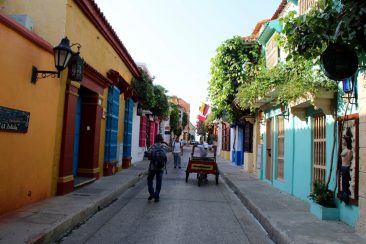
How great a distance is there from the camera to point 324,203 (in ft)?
24.3

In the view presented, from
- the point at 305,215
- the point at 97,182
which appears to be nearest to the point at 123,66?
the point at 97,182

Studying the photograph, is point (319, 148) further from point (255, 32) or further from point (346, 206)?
point (255, 32)

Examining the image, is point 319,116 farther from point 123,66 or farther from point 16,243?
point 123,66

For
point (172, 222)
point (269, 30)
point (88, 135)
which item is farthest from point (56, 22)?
point (269, 30)

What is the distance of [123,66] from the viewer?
54.7ft

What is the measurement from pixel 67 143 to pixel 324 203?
5998mm

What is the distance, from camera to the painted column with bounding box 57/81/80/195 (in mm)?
9086

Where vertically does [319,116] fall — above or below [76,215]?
above

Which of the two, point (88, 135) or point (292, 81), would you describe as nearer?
point (292, 81)

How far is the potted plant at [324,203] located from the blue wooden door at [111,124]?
832cm

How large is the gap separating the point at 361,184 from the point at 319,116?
3.16 meters

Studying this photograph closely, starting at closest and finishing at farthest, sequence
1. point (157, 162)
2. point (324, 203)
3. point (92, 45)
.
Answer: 1. point (324, 203)
2. point (157, 162)
3. point (92, 45)

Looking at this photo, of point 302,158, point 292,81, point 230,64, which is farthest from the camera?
point 230,64

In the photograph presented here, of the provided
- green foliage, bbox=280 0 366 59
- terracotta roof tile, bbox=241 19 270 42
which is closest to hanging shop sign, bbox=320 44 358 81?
green foliage, bbox=280 0 366 59
